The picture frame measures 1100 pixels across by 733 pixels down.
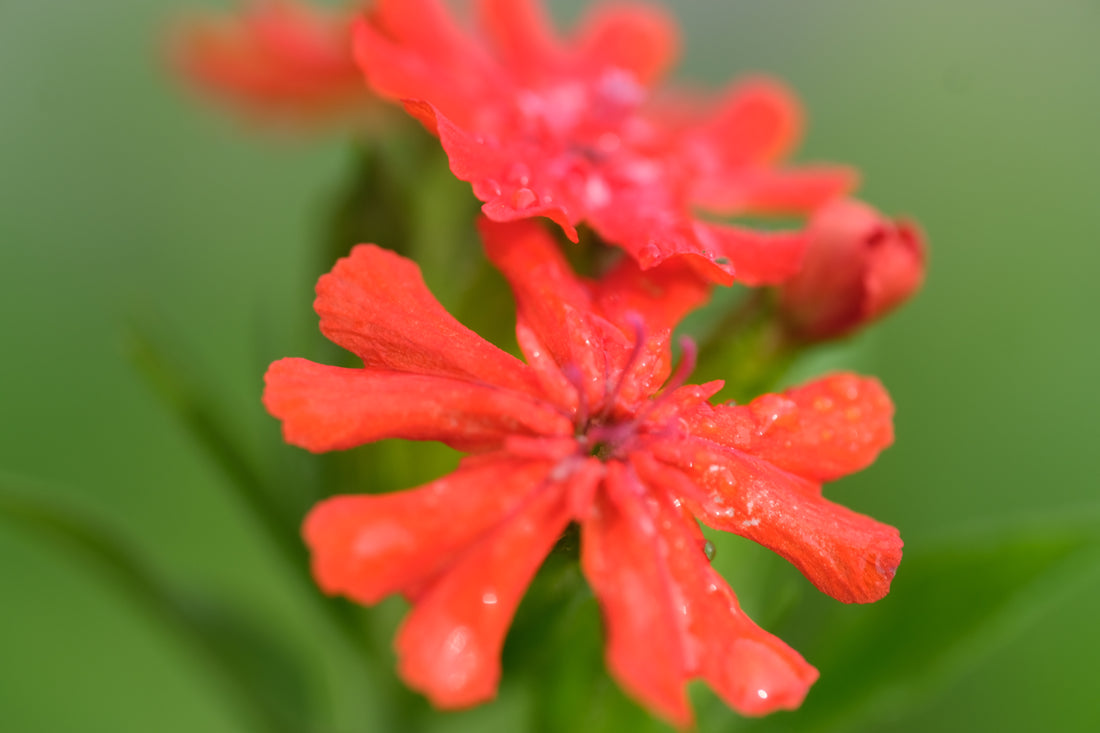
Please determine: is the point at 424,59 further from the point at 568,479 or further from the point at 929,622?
the point at 929,622

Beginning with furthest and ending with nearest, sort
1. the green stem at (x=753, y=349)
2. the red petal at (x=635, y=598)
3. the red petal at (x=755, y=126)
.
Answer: the red petal at (x=755, y=126) < the green stem at (x=753, y=349) < the red petal at (x=635, y=598)

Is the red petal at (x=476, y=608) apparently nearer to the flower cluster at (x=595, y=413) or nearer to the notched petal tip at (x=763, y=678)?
the flower cluster at (x=595, y=413)

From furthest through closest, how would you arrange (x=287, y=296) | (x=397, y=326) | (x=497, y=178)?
(x=287, y=296) < (x=497, y=178) < (x=397, y=326)

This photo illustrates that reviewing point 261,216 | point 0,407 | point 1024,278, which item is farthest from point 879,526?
point 261,216

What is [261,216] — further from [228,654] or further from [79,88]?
[228,654]

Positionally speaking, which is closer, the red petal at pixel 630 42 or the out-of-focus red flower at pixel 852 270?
the out-of-focus red flower at pixel 852 270

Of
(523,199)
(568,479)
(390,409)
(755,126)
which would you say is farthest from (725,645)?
(755,126)

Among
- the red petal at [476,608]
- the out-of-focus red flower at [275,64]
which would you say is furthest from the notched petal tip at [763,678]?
the out-of-focus red flower at [275,64]
